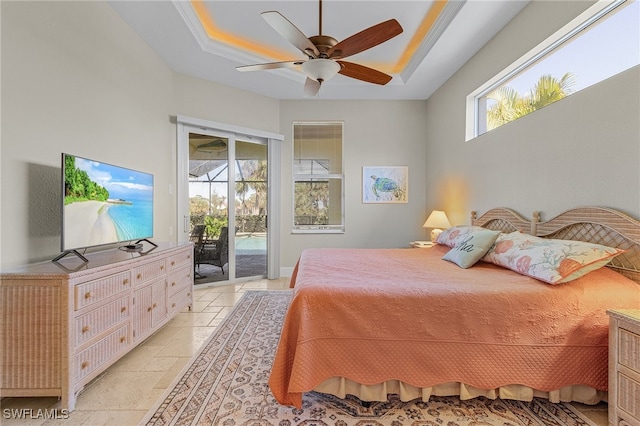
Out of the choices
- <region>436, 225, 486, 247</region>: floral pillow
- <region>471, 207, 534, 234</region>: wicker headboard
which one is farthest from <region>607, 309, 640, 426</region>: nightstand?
<region>436, 225, 486, 247</region>: floral pillow

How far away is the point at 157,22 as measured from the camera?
2.87 m

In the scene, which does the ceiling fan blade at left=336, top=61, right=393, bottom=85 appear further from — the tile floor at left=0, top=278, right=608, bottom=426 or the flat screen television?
the tile floor at left=0, top=278, right=608, bottom=426

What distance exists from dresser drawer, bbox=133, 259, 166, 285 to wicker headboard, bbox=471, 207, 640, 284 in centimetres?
331

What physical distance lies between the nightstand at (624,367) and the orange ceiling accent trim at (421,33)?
2945mm

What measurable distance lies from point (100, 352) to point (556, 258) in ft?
9.71

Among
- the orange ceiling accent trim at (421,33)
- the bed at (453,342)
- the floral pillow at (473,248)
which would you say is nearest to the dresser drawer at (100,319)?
the bed at (453,342)

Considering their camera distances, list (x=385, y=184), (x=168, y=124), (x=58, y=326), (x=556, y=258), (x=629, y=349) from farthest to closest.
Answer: (x=385, y=184), (x=168, y=124), (x=556, y=258), (x=58, y=326), (x=629, y=349)

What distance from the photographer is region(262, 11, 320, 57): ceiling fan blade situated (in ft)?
5.98

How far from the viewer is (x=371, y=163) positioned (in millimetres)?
4926

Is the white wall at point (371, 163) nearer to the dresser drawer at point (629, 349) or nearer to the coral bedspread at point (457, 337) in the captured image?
the coral bedspread at point (457, 337)

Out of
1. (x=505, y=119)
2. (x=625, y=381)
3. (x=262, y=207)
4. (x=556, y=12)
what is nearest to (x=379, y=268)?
(x=625, y=381)

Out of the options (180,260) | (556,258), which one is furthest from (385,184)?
(180,260)

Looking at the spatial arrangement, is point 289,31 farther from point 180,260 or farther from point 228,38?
point 180,260

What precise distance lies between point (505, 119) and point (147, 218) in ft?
12.7
